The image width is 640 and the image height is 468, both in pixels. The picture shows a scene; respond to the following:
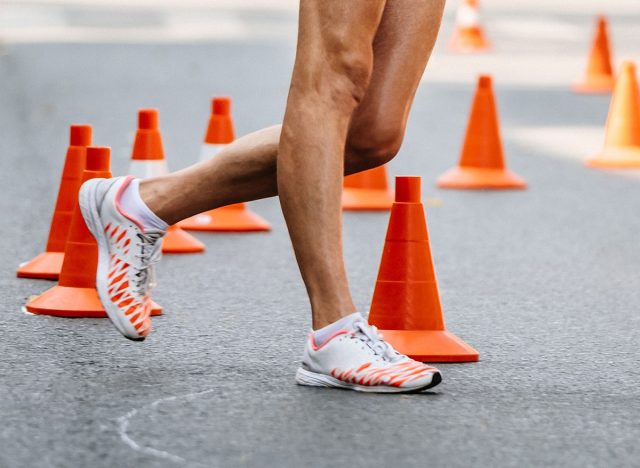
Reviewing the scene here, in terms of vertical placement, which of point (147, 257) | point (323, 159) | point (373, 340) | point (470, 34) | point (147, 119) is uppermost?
point (323, 159)

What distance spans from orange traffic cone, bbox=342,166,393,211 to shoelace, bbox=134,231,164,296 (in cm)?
360

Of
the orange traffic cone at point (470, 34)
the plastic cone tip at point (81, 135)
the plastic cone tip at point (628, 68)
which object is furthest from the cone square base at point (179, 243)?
the orange traffic cone at point (470, 34)

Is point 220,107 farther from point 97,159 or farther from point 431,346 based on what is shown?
point 431,346

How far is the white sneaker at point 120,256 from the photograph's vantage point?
4.37 meters

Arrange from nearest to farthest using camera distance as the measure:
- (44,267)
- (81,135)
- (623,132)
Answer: (81,135) < (44,267) < (623,132)

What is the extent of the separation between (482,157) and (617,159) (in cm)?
129

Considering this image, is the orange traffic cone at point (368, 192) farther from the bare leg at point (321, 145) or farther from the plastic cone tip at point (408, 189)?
the bare leg at point (321, 145)

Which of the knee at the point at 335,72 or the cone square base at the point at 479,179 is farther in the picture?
the cone square base at the point at 479,179

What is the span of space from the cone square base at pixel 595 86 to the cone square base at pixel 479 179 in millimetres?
5382

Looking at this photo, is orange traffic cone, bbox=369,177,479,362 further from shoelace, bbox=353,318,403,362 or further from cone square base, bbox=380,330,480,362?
shoelace, bbox=353,318,403,362

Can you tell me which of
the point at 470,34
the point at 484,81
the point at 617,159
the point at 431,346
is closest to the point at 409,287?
the point at 431,346

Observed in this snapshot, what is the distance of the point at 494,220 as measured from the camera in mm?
7895

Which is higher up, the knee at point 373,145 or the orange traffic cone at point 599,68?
the knee at point 373,145

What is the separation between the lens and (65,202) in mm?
5738
